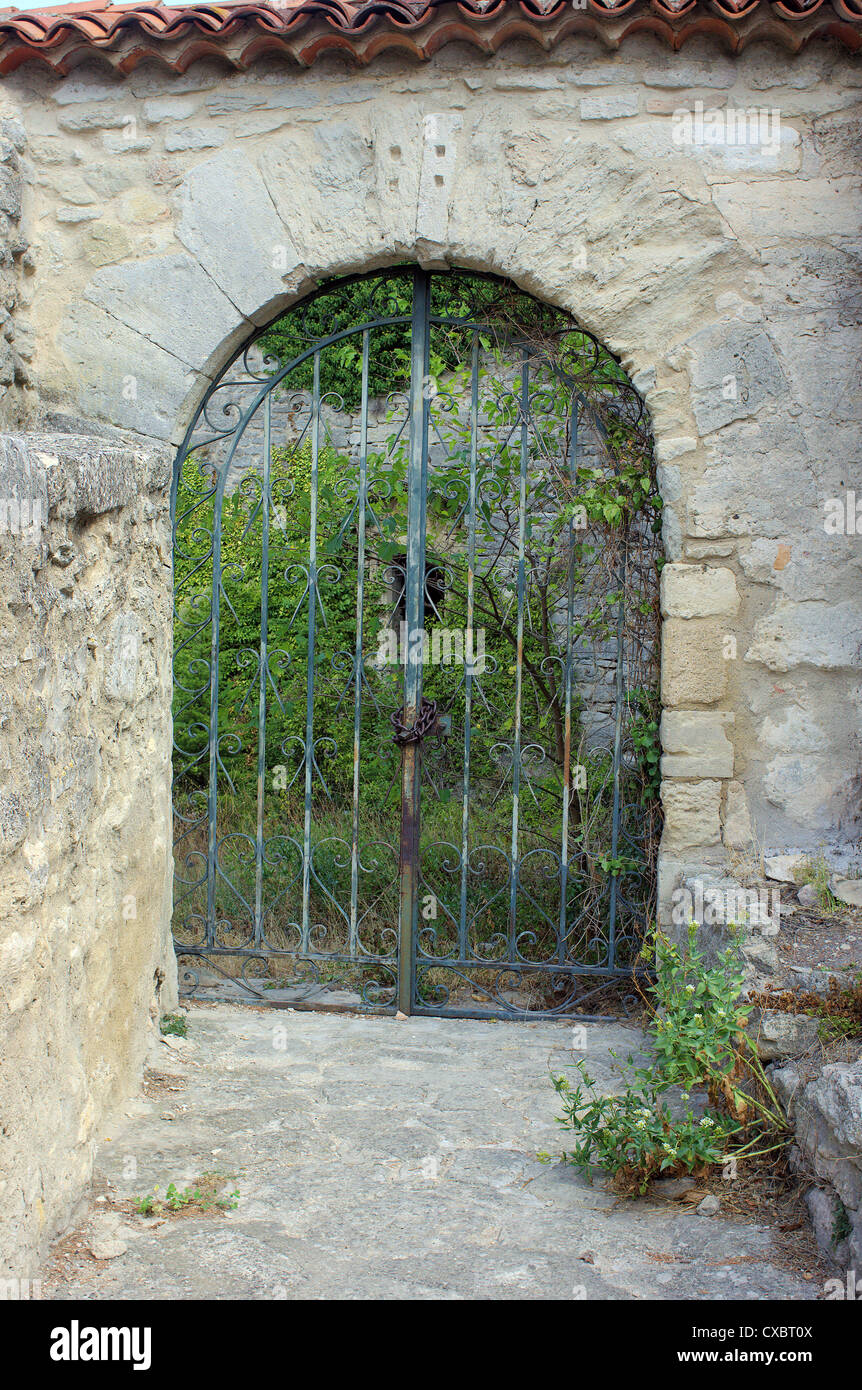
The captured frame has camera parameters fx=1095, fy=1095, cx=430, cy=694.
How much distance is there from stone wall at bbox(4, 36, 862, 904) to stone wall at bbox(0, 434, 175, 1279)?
1.05m

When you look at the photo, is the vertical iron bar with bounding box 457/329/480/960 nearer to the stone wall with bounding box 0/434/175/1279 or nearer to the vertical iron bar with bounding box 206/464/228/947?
the vertical iron bar with bounding box 206/464/228/947

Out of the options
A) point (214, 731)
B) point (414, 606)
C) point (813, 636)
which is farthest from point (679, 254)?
point (214, 731)

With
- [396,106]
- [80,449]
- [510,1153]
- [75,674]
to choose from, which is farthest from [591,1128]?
[396,106]

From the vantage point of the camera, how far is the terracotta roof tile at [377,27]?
328cm

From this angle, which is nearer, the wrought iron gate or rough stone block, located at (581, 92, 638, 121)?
rough stone block, located at (581, 92, 638, 121)

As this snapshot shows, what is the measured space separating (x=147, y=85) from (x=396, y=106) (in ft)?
2.82

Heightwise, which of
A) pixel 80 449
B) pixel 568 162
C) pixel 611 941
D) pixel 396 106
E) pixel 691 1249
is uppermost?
pixel 396 106

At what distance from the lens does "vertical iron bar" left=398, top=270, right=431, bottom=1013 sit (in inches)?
150

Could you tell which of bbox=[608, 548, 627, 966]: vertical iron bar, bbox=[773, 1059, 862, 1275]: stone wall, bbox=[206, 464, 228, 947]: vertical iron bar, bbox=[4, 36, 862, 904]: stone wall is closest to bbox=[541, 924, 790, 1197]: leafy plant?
bbox=[773, 1059, 862, 1275]: stone wall

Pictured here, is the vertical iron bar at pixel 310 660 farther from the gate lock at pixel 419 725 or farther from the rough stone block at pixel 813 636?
the rough stone block at pixel 813 636

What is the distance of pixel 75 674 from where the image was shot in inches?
103

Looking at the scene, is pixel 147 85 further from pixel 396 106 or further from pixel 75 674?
pixel 75 674

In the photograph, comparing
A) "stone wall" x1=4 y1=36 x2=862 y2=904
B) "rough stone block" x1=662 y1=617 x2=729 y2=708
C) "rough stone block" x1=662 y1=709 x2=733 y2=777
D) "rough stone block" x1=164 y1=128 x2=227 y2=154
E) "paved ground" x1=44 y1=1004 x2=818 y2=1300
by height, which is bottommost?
"paved ground" x1=44 y1=1004 x2=818 y2=1300

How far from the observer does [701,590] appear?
11.5 feet
